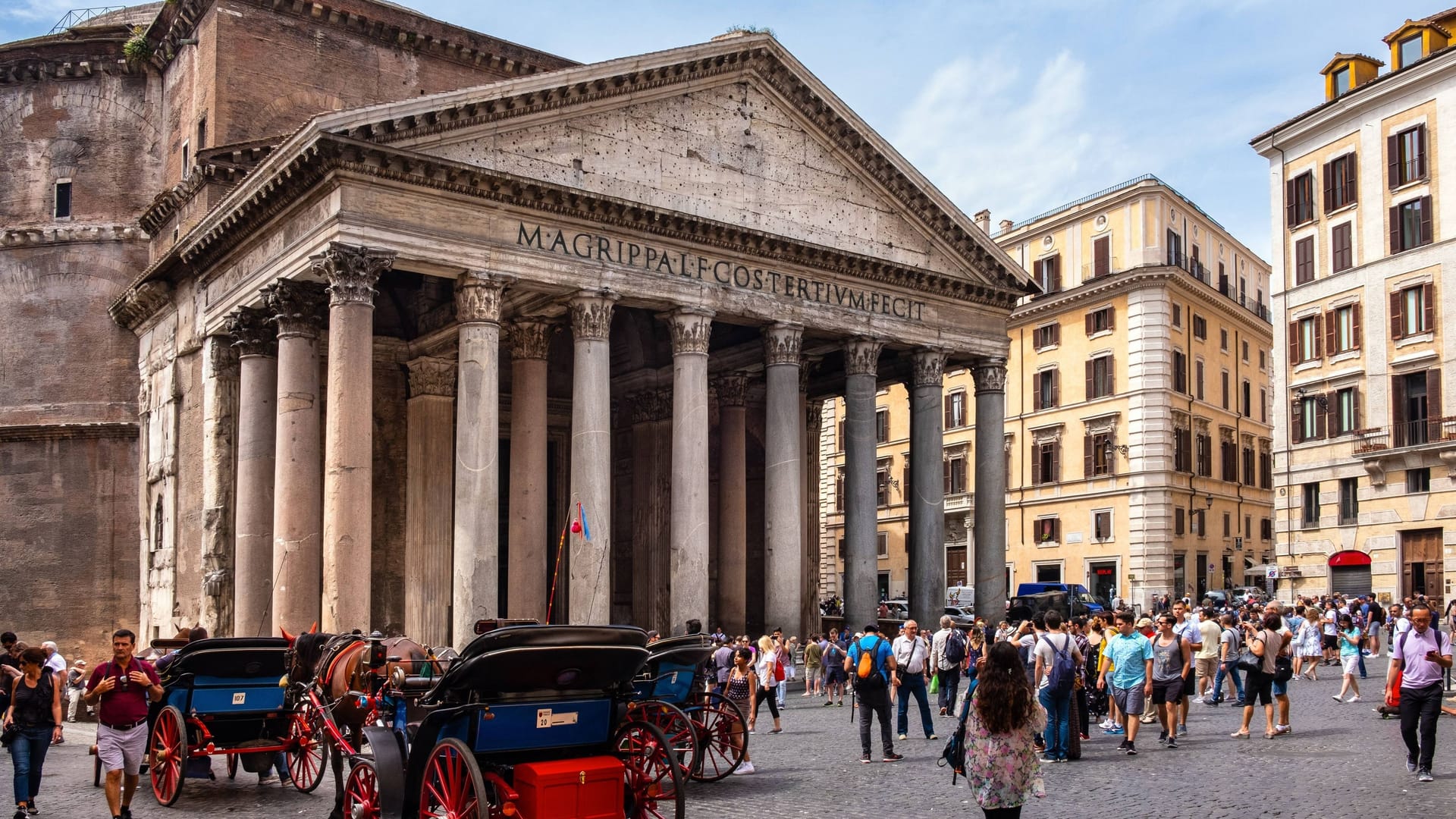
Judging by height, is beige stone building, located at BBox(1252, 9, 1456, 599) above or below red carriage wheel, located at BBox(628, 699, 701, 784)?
above

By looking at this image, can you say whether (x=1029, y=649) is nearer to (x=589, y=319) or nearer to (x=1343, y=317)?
(x=589, y=319)

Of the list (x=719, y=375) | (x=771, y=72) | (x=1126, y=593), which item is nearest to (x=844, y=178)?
(x=771, y=72)

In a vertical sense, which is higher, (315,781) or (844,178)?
(844,178)

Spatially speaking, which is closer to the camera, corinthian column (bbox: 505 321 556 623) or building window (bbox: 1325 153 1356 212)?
corinthian column (bbox: 505 321 556 623)

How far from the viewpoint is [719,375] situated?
2903cm

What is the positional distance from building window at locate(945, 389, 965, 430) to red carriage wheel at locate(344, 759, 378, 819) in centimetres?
3772

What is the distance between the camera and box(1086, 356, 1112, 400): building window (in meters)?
41.2

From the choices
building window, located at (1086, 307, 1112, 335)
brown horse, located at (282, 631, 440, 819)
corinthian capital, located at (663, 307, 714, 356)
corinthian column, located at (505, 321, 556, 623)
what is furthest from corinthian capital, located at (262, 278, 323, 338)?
building window, located at (1086, 307, 1112, 335)

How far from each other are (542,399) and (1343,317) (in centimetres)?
2018

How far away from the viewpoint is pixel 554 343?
29.5 meters

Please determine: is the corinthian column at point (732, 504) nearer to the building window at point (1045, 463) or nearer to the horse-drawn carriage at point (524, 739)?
the building window at point (1045, 463)

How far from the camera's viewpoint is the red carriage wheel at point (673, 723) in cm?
950

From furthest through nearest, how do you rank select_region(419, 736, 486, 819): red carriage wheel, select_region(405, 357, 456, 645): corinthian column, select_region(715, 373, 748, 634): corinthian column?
select_region(715, 373, 748, 634): corinthian column, select_region(405, 357, 456, 645): corinthian column, select_region(419, 736, 486, 819): red carriage wheel

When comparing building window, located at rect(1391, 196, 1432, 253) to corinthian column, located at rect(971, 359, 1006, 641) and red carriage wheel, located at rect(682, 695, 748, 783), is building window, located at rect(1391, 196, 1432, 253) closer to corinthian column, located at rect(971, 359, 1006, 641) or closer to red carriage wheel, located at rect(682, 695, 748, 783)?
corinthian column, located at rect(971, 359, 1006, 641)
